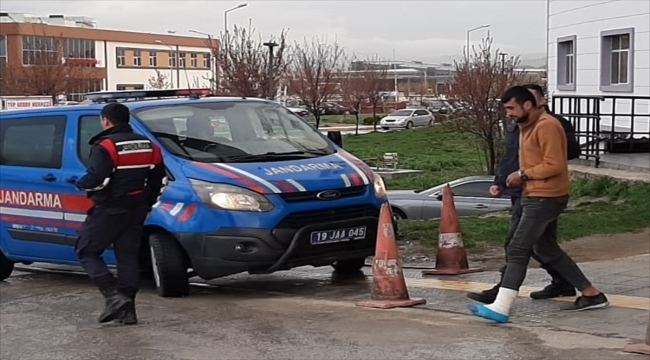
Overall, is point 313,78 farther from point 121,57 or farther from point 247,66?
point 121,57

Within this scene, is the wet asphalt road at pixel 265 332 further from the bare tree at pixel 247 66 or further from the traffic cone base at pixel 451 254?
the bare tree at pixel 247 66

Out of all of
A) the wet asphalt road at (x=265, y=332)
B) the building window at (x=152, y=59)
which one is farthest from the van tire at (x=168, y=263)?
the building window at (x=152, y=59)

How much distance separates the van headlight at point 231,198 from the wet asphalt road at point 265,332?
0.84 m

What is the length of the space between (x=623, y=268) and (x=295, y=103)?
→ 65619 mm

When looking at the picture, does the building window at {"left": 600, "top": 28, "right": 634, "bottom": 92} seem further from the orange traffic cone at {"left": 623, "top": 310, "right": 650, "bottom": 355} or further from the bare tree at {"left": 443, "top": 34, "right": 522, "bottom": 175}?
the orange traffic cone at {"left": 623, "top": 310, "right": 650, "bottom": 355}

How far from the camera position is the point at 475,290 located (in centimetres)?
884

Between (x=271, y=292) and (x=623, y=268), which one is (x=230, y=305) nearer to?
(x=271, y=292)

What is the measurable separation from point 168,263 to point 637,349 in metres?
4.23

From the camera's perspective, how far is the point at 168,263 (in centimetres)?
898

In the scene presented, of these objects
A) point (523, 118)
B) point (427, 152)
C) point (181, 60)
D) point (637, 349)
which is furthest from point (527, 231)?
point (181, 60)

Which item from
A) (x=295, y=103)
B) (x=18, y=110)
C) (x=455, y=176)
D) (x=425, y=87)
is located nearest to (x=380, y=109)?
(x=295, y=103)

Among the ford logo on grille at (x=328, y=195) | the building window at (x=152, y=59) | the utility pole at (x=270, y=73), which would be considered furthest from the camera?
the building window at (x=152, y=59)

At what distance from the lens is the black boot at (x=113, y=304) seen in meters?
8.05

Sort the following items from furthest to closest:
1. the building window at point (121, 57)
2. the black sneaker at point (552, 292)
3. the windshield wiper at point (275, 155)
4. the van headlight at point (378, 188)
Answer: the building window at point (121, 57), the van headlight at point (378, 188), the windshield wiper at point (275, 155), the black sneaker at point (552, 292)
